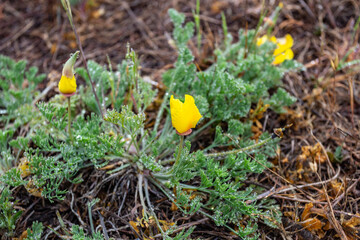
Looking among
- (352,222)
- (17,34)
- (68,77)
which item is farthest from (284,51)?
(17,34)

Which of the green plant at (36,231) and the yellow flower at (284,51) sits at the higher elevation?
the yellow flower at (284,51)

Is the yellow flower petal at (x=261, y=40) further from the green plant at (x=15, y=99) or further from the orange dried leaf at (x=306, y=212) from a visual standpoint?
the green plant at (x=15, y=99)

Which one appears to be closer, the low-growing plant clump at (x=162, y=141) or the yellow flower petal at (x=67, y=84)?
the yellow flower petal at (x=67, y=84)

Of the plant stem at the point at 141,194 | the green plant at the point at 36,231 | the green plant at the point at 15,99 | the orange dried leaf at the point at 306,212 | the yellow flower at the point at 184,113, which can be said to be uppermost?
the green plant at the point at 15,99

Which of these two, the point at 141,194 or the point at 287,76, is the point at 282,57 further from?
the point at 141,194

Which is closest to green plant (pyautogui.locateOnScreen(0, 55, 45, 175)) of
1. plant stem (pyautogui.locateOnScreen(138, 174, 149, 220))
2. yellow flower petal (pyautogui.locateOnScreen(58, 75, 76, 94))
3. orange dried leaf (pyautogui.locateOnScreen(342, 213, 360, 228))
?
yellow flower petal (pyautogui.locateOnScreen(58, 75, 76, 94))

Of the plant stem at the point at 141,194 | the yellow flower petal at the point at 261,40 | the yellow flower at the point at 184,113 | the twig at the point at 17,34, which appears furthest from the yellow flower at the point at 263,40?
the twig at the point at 17,34

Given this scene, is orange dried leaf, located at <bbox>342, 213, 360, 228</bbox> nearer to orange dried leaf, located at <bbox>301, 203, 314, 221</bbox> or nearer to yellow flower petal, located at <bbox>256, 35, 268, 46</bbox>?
orange dried leaf, located at <bbox>301, 203, 314, 221</bbox>

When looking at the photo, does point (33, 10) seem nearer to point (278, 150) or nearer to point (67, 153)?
point (67, 153)
